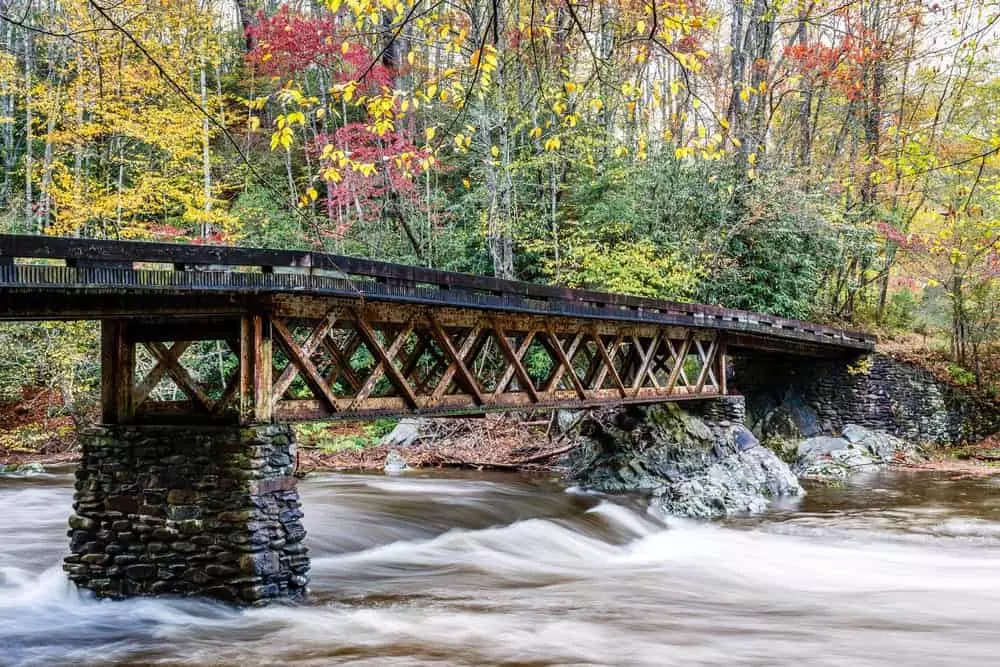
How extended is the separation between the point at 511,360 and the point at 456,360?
5.11 ft

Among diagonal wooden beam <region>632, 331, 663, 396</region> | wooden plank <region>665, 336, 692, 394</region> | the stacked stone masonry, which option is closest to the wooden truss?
diagonal wooden beam <region>632, 331, 663, 396</region>

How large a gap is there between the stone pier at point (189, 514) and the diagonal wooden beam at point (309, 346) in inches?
16.9

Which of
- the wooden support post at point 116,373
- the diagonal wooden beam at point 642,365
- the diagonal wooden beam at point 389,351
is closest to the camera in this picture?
the wooden support post at point 116,373

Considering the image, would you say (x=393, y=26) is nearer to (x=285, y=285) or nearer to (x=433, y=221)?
(x=285, y=285)

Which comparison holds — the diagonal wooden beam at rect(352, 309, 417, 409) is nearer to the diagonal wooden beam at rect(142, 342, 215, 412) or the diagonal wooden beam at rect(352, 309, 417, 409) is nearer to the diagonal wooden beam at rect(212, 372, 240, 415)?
the diagonal wooden beam at rect(212, 372, 240, 415)

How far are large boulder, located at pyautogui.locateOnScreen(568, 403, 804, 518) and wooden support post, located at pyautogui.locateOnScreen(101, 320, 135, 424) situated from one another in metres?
10.9

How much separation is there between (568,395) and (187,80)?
57.8ft

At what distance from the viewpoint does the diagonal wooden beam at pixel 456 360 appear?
11258 millimetres

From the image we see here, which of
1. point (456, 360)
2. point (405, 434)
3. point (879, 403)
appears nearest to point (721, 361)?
point (405, 434)

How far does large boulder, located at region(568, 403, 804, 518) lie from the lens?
17.7 m

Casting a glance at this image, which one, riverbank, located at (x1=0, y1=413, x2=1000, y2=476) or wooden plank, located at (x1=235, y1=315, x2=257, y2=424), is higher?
wooden plank, located at (x1=235, y1=315, x2=257, y2=424)

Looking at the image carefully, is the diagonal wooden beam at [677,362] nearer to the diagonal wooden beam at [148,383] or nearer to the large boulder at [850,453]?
the large boulder at [850,453]

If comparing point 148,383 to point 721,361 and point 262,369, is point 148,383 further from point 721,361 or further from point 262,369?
point 721,361

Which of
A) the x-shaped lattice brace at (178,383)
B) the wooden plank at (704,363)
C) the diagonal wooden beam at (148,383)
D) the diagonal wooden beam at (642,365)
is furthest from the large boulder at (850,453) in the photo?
the diagonal wooden beam at (148,383)
